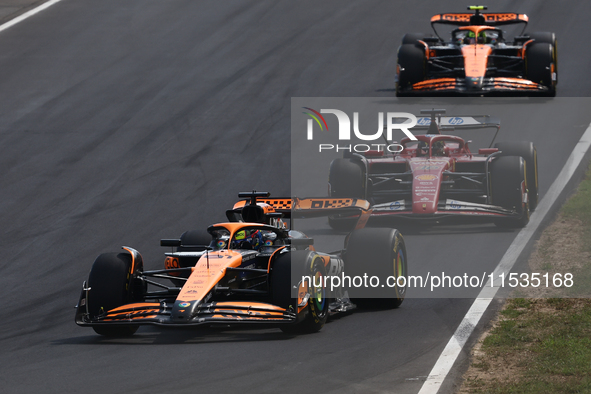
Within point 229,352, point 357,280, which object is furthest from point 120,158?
point 229,352

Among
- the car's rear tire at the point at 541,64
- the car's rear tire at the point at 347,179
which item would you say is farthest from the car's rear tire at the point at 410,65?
the car's rear tire at the point at 347,179

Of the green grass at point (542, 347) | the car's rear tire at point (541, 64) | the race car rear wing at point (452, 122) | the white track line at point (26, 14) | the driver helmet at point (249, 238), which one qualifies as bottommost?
the green grass at point (542, 347)

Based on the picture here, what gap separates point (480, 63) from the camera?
2336 cm

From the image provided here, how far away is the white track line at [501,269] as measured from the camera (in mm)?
9352

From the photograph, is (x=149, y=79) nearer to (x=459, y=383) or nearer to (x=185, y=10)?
(x=185, y=10)

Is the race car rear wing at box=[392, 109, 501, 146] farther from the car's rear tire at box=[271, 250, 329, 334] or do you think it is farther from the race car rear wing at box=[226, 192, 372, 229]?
the car's rear tire at box=[271, 250, 329, 334]

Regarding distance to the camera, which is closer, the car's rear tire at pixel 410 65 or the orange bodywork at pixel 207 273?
the orange bodywork at pixel 207 273

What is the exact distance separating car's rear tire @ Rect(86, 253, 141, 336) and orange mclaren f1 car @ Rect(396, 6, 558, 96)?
13.0 m

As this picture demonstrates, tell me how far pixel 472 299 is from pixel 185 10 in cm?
2243

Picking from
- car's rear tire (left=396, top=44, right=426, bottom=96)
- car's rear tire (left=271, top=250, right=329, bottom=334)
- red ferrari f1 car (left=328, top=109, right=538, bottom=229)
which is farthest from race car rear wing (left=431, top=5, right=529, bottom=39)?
car's rear tire (left=271, top=250, right=329, bottom=334)

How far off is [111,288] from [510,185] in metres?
7.85

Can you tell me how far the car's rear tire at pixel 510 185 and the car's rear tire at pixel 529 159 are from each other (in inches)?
24.8

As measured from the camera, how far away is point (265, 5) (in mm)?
33125

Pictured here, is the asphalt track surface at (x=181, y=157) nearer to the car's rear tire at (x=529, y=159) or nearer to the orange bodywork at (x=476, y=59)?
the car's rear tire at (x=529, y=159)
